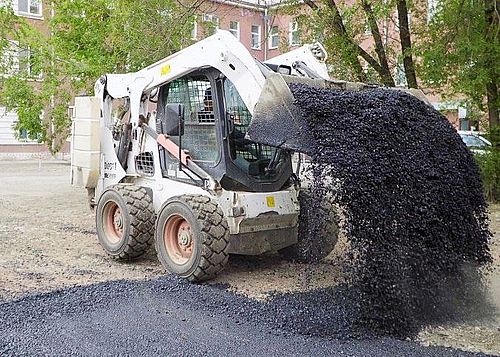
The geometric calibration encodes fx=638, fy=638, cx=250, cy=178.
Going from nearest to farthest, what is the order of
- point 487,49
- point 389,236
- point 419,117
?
point 389,236, point 419,117, point 487,49

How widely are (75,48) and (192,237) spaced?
29.0ft

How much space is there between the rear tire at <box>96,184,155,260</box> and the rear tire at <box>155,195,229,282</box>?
450 millimetres

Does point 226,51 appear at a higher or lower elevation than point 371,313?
higher

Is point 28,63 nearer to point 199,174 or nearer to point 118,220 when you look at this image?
point 118,220

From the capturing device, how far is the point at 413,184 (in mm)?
4988

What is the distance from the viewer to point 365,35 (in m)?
12.7

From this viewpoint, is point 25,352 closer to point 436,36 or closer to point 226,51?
point 226,51

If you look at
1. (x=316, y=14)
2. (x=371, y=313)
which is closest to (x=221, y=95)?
(x=371, y=313)

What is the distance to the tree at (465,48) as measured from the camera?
11562 mm

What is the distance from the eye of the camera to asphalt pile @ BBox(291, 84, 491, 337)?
15.8ft

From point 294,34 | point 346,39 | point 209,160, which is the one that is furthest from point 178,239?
point 294,34

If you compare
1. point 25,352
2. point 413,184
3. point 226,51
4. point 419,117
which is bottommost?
point 25,352

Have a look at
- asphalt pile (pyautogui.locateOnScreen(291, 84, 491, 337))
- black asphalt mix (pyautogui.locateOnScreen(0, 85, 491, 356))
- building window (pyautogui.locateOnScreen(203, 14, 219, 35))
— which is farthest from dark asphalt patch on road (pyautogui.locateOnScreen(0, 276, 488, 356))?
building window (pyautogui.locateOnScreen(203, 14, 219, 35))

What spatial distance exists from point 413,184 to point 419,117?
2.26 feet
